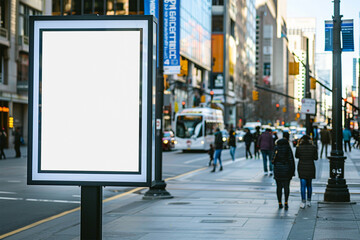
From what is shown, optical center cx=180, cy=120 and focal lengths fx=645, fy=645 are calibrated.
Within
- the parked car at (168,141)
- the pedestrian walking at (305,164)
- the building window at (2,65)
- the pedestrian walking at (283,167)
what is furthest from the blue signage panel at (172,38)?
the building window at (2,65)

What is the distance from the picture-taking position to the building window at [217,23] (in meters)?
123

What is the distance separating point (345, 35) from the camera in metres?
16.6

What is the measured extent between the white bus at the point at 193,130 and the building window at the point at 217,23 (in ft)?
243

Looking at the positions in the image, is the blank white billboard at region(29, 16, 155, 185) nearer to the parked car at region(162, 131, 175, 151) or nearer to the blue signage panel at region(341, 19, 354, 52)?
the blue signage panel at region(341, 19, 354, 52)

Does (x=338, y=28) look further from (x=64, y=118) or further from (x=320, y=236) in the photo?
(x=64, y=118)

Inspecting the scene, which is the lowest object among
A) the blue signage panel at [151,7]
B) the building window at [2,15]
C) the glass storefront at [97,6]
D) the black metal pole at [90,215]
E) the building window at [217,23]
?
the black metal pole at [90,215]

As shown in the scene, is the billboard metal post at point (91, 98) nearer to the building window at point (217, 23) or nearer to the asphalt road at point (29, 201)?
the asphalt road at point (29, 201)

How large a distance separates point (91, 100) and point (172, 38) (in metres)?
18.5

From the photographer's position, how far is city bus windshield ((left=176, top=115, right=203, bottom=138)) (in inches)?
1923

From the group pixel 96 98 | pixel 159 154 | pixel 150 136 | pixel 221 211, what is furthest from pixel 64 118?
pixel 159 154

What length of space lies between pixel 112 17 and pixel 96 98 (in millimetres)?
676

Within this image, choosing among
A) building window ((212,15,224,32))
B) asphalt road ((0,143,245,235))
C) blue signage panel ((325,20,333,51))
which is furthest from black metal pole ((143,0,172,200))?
building window ((212,15,224,32))

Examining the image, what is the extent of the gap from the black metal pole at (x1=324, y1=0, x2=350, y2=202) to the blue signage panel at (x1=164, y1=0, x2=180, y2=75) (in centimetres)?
558

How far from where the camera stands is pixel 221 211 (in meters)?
13.8
